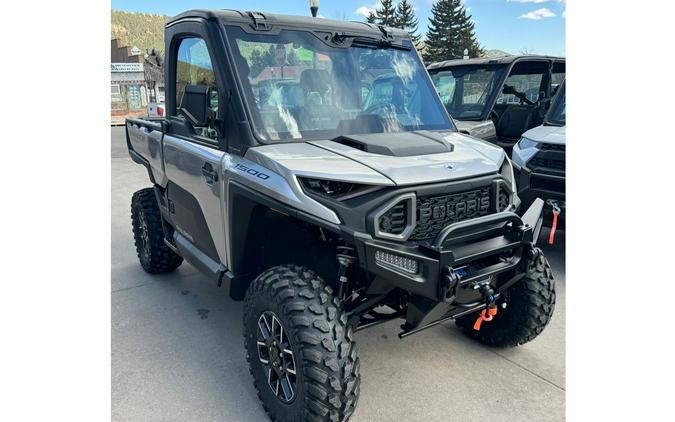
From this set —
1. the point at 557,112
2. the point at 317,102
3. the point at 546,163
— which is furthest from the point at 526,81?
the point at 317,102

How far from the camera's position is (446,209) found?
2604 millimetres

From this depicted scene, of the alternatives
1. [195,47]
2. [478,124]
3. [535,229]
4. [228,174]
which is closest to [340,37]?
[195,47]

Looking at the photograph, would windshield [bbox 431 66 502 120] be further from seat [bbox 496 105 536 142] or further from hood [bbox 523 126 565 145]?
hood [bbox 523 126 565 145]

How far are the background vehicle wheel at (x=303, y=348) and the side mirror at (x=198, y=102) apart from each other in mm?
1034

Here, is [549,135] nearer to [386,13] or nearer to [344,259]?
[344,259]

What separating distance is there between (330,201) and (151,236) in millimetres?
2859

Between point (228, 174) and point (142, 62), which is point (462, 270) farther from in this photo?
point (142, 62)

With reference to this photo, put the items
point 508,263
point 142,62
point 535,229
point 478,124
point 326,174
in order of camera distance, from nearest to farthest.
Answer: point 326,174, point 508,263, point 535,229, point 478,124, point 142,62

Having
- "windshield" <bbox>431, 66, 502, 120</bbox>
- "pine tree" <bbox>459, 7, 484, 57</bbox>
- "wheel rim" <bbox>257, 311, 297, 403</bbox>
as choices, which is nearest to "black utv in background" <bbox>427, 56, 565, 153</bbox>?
"windshield" <bbox>431, 66, 502, 120</bbox>

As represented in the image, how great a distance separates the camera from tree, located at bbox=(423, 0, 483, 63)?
168 ft

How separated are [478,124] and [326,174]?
4.86 m

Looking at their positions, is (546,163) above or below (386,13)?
below

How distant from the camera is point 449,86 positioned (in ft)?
25.4

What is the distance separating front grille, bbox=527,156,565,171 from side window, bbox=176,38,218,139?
3467 mm
